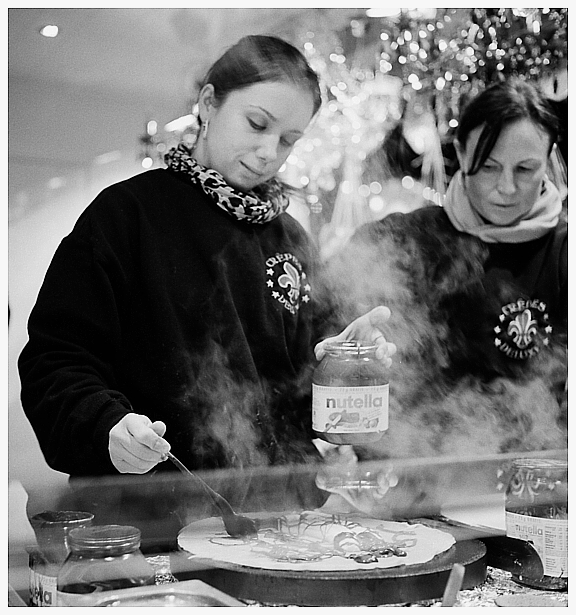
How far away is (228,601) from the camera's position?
125 centimetres

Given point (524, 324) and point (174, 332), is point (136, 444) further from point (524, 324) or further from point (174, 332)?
point (524, 324)

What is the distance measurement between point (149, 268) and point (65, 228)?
0.15 meters

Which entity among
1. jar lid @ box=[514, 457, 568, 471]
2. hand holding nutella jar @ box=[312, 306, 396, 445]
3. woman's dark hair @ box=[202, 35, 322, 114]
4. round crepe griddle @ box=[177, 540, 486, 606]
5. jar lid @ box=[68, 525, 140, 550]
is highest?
woman's dark hair @ box=[202, 35, 322, 114]

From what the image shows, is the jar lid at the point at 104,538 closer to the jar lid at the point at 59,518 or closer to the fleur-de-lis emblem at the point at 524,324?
the jar lid at the point at 59,518

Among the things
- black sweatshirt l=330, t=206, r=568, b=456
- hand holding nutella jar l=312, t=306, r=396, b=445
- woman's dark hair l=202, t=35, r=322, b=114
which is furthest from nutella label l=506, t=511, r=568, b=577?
woman's dark hair l=202, t=35, r=322, b=114

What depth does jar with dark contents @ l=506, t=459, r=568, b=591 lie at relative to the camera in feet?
4.50

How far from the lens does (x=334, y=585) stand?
1235 mm

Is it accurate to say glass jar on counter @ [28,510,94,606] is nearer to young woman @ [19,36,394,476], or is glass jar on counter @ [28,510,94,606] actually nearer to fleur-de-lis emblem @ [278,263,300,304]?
young woman @ [19,36,394,476]

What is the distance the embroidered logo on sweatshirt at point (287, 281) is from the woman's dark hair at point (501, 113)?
0.38 m

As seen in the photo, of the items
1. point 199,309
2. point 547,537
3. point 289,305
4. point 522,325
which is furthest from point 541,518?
point 199,309

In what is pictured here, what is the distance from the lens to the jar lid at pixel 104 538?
1184 mm

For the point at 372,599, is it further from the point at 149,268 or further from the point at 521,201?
the point at 521,201

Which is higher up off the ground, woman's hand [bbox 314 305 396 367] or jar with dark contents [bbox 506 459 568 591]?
woman's hand [bbox 314 305 396 367]

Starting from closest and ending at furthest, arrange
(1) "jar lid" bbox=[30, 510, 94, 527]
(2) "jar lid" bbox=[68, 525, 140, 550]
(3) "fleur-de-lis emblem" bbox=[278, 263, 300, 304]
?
(2) "jar lid" bbox=[68, 525, 140, 550] → (1) "jar lid" bbox=[30, 510, 94, 527] → (3) "fleur-de-lis emblem" bbox=[278, 263, 300, 304]
